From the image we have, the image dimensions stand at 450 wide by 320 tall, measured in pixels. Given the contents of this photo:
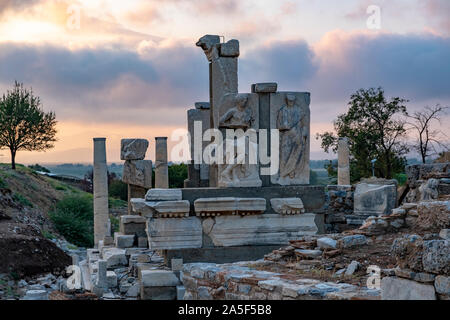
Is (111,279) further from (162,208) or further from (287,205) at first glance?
(287,205)

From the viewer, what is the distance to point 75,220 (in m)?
24.3

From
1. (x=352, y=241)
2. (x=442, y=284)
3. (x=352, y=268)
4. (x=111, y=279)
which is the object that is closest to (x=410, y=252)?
(x=442, y=284)

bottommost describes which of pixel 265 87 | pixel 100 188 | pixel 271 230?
pixel 271 230

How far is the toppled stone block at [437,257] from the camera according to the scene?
4.86 meters

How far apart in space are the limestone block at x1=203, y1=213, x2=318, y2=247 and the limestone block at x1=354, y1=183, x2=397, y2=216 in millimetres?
3248

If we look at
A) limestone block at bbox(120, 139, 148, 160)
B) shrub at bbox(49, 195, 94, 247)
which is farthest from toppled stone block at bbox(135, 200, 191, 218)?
shrub at bbox(49, 195, 94, 247)

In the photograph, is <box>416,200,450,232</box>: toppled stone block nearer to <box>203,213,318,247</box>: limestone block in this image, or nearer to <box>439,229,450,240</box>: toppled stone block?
<box>439,229,450,240</box>: toppled stone block

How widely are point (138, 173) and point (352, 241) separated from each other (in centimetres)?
896

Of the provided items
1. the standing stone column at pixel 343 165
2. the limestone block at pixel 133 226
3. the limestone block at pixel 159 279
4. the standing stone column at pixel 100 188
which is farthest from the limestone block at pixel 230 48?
the standing stone column at pixel 343 165

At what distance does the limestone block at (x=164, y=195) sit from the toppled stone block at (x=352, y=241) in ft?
9.43
